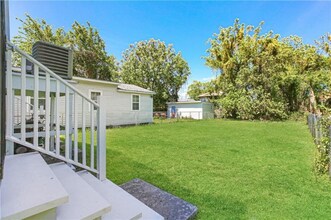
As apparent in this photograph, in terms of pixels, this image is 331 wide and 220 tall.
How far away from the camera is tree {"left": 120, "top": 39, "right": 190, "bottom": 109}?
24203mm

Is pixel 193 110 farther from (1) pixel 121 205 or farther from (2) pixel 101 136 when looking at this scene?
(1) pixel 121 205

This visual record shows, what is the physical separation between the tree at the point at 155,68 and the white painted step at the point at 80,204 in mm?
22645

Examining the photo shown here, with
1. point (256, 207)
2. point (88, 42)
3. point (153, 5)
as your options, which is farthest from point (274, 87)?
point (88, 42)

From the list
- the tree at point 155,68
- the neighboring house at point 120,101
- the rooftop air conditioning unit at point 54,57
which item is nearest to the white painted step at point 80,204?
the rooftop air conditioning unit at point 54,57

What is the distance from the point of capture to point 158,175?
3520 mm

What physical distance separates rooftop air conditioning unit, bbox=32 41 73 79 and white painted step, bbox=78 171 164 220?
1.87 m

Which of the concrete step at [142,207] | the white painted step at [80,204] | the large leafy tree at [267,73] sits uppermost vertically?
the large leafy tree at [267,73]

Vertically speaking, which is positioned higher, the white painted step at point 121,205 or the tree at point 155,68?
the tree at point 155,68

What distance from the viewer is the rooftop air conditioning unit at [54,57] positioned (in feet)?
9.69

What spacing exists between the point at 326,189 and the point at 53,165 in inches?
159

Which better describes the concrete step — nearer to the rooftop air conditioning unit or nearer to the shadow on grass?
the shadow on grass

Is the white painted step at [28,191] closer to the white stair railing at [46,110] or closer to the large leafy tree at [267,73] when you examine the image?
the white stair railing at [46,110]

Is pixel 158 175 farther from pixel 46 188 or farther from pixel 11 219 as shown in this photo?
pixel 11 219

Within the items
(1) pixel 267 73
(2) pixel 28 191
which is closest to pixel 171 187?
(2) pixel 28 191
